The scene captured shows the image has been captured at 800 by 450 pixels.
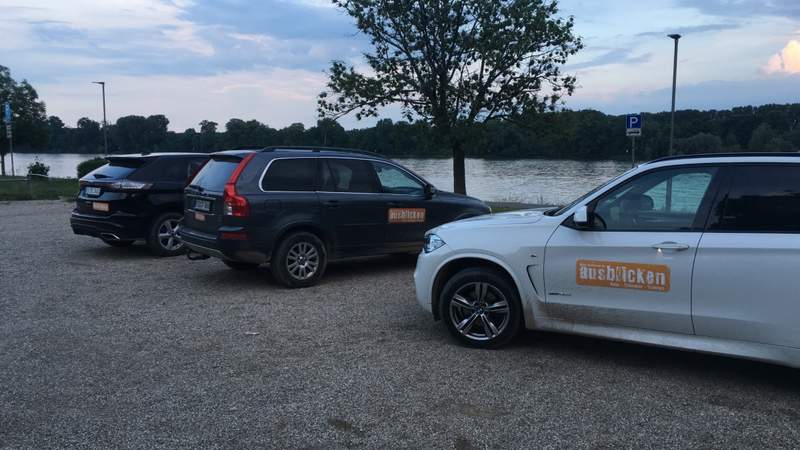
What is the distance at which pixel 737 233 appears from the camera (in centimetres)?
443

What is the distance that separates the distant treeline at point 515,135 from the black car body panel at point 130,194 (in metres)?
7.47

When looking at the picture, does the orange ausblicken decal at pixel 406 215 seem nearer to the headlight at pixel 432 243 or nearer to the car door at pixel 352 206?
the car door at pixel 352 206

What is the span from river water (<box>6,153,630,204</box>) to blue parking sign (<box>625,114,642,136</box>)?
1.20 meters

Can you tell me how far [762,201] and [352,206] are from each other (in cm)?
511

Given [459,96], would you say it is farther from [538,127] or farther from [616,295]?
[616,295]

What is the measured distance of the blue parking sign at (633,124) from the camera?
19406 millimetres

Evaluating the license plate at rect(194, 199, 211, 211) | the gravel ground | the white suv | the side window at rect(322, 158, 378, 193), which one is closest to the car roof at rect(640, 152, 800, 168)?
the white suv

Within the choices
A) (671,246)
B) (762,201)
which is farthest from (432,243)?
(762,201)

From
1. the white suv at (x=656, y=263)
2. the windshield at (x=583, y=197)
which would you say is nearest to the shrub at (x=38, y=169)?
the white suv at (x=656, y=263)

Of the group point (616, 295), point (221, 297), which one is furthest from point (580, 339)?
point (221, 297)

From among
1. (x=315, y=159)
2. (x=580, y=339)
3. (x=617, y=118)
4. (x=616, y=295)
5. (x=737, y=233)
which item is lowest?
(x=580, y=339)

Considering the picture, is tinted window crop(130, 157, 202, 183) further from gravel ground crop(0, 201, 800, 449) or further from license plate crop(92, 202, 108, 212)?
gravel ground crop(0, 201, 800, 449)

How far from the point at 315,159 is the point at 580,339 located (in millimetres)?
4182

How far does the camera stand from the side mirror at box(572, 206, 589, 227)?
16.0 ft
